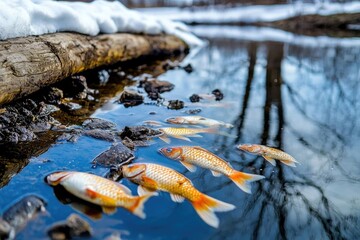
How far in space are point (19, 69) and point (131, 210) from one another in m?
2.35

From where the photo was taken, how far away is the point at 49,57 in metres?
4.22

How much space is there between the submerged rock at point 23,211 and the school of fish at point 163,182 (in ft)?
Result: 0.73

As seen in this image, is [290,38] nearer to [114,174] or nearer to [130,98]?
[130,98]

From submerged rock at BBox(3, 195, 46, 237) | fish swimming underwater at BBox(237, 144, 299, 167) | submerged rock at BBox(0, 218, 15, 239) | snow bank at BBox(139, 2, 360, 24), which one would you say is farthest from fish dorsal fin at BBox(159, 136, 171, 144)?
snow bank at BBox(139, 2, 360, 24)

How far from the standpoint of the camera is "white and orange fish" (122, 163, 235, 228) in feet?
7.07

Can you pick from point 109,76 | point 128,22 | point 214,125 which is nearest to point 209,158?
point 214,125

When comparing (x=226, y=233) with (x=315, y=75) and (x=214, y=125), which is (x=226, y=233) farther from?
(x=315, y=75)

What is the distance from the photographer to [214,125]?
3.94 m

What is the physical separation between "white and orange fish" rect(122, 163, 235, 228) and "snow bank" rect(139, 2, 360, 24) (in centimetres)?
2945

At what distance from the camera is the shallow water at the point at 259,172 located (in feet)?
6.81

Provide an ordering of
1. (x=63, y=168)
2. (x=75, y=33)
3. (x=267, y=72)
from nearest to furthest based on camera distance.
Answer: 1. (x=63, y=168)
2. (x=75, y=33)
3. (x=267, y=72)

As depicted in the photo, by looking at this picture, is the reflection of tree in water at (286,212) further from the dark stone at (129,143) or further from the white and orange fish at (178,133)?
the dark stone at (129,143)

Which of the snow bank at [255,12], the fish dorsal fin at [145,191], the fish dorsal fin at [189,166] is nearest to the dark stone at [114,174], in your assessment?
the fish dorsal fin at [145,191]

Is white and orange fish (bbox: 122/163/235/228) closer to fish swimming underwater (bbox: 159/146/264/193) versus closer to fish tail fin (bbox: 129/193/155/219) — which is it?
fish tail fin (bbox: 129/193/155/219)
